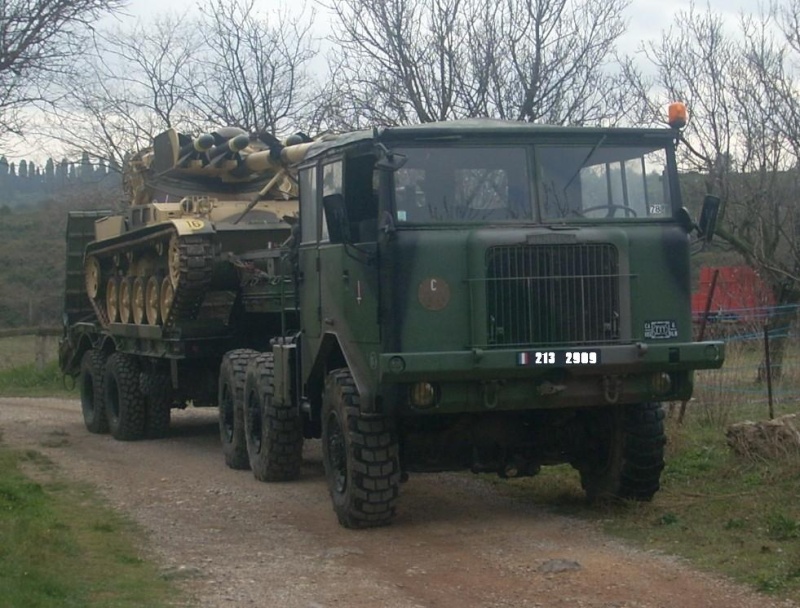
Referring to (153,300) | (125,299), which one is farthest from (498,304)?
(125,299)

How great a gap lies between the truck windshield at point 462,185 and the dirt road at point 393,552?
219 centimetres

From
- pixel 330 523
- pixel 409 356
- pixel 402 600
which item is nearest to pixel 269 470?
pixel 330 523

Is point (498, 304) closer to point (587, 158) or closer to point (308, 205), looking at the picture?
point (587, 158)

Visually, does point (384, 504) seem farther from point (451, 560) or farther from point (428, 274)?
point (428, 274)

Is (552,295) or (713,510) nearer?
(552,295)

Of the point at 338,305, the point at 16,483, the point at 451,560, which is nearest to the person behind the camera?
the point at 451,560

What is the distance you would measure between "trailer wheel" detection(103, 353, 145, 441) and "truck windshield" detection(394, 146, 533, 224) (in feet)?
27.0

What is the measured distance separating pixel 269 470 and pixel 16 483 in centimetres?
219

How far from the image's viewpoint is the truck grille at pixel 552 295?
8.91 metres

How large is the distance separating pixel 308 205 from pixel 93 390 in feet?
26.5

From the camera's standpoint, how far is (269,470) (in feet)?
39.8

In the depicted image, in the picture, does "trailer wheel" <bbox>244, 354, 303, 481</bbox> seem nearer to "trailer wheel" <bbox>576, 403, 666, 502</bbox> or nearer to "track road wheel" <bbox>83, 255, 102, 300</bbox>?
"trailer wheel" <bbox>576, 403, 666, 502</bbox>

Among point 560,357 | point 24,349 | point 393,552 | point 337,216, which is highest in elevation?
point 337,216

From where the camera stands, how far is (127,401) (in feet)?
53.8
